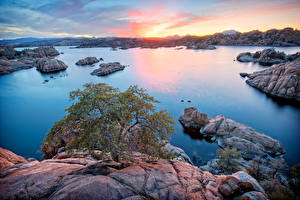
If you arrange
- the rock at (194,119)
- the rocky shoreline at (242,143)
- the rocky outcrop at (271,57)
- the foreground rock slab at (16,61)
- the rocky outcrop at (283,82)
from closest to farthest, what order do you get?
the rocky shoreline at (242,143) → the rock at (194,119) → the rocky outcrop at (283,82) → the rocky outcrop at (271,57) → the foreground rock slab at (16,61)

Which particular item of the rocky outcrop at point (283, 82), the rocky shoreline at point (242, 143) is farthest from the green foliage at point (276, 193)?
the rocky outcrop at point (283, 82)

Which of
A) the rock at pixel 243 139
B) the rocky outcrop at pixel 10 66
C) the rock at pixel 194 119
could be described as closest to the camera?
the rock at pixel 243 139

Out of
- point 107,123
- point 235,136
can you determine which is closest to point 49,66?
point 107,123

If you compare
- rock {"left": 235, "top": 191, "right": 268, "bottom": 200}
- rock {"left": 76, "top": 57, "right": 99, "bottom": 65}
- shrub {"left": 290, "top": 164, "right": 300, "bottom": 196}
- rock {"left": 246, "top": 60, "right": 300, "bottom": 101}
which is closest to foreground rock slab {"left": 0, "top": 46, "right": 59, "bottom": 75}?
rock {"left": 76, "top": 57, "right": 99, "bottom": 65}

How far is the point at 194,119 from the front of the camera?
4262cm

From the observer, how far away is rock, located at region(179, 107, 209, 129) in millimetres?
41969

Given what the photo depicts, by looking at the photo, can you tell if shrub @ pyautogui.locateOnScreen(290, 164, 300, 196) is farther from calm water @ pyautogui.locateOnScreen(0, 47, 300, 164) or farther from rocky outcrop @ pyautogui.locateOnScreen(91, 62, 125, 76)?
rocky outcrop @ pyautogui.locateOnScreen(91, 62, 125, 76)

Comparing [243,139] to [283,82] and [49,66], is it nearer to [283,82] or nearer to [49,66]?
[283,82]

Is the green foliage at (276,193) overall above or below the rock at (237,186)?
below

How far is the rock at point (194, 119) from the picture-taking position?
4197 centimetres

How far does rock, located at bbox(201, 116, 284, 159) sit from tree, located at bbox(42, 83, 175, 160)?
82.7 feet

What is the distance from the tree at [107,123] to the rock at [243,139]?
25.2 meters

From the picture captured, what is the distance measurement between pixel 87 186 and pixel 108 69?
112575 millimetres

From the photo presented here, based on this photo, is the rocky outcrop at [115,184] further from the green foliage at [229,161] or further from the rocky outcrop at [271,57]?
the rocky outcrop at [271,57]
